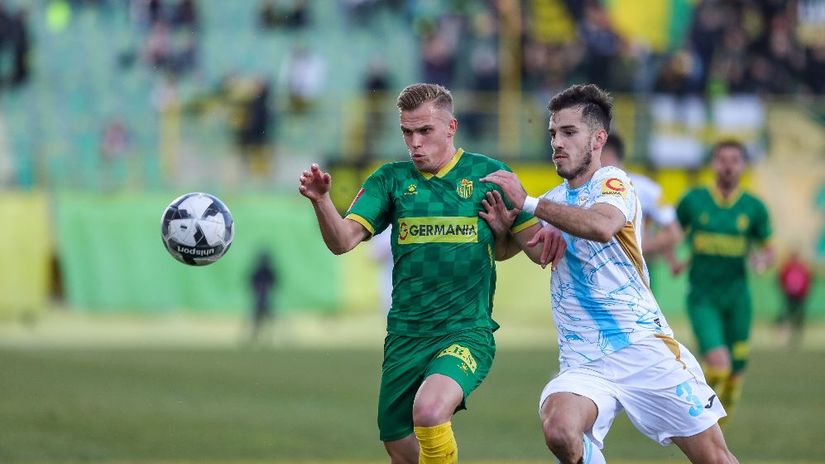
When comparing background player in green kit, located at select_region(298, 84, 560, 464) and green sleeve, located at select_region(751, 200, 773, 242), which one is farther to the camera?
green sleeve, located at select_region(751, 200, 773, 242)

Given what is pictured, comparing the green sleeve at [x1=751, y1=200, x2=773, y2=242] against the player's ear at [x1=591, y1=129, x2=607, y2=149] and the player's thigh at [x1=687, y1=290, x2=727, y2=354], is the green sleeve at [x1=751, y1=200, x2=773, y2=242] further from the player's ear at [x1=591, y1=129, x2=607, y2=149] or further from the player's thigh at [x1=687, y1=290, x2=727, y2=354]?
the player's ear at [x1=591, y1=129, x2=607, y2=149]

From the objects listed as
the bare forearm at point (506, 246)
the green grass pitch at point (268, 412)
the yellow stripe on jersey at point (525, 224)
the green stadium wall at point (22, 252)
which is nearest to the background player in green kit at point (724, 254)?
the green grass pitch at point (268, 412)

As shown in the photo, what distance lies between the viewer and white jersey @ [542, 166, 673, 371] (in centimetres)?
714

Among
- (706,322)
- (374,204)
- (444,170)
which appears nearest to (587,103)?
(444,170)

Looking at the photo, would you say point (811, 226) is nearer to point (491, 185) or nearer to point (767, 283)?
point (767, 283)

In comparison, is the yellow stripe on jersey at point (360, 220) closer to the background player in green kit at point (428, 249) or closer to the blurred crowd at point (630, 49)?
the background player in green kit at point (428, 249)

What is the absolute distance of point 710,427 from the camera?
708 cm

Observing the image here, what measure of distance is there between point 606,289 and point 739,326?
237 inches

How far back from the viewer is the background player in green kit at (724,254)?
12.6 meters

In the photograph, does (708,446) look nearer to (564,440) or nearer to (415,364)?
(564,440)

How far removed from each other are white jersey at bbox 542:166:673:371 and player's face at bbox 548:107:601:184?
4.5 inches

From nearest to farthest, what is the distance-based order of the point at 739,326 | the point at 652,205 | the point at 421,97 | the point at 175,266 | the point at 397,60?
the point at 421,97, the point at 652,205, the point at 739,326, the point at 175,266, the point at 397,60

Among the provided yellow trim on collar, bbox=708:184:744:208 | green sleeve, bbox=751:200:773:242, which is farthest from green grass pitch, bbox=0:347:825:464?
yellow trim on collar, bbox=708:184:744:208

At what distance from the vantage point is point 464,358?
24.4ft
